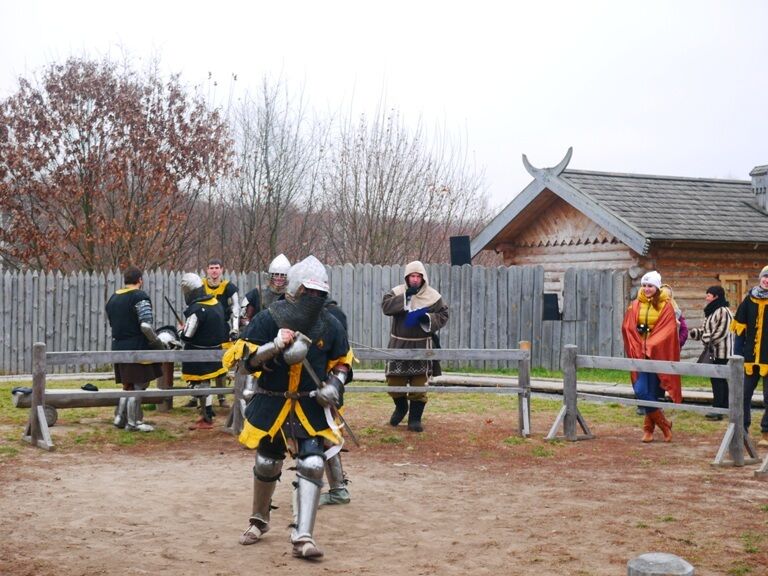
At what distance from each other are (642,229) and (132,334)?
951cm

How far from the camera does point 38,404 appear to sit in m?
9.99

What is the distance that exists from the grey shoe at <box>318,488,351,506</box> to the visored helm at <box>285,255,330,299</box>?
6.31 feet

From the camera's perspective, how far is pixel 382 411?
13148 mm

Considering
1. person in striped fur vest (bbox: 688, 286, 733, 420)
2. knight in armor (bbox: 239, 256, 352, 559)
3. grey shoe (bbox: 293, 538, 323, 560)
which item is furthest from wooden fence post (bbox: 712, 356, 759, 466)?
grey shoe (bbox: 293, 538, 323, 560)

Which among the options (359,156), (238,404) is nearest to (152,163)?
(359,156)

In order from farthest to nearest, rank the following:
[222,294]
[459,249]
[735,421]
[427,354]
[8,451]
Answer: [459,249] → [222,294] → [427,354] → [8,451] → [735,421]

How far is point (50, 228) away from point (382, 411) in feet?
38.8

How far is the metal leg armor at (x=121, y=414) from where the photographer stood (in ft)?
36.8

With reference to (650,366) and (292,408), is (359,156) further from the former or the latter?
(292,408)

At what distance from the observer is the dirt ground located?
595cm

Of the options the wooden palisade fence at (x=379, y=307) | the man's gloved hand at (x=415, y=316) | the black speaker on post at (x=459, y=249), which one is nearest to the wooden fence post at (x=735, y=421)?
the man's gloved hand at (x=415, y=316)

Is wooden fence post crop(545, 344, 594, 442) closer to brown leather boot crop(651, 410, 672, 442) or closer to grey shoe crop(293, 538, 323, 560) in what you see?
brown leather boot crop(651, 410, 672, 442)

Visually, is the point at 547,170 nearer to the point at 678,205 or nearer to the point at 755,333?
the point at 678,205

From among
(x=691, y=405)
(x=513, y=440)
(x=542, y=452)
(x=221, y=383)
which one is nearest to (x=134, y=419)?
(x=221, y=383)
